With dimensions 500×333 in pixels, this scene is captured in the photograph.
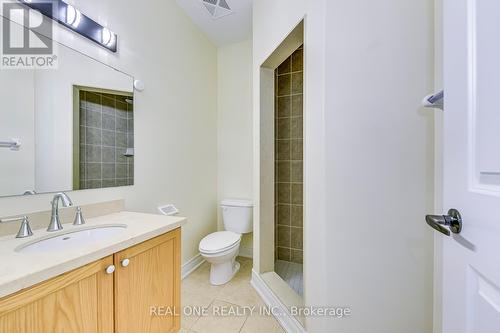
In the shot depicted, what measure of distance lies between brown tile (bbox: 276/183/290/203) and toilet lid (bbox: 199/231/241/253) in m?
0.70

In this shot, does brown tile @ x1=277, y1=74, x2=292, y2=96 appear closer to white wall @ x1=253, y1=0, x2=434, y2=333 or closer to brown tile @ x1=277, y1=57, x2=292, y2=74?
brown tile @ x1=277, y1=57, x2=292, y2=74

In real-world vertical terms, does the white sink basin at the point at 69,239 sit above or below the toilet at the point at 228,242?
above

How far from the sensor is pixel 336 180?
1.01 m

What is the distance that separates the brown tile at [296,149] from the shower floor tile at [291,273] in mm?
1232

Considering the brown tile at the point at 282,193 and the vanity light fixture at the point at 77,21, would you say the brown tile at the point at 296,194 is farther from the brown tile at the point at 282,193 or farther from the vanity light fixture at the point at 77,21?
the vanity light fixture at the point at 77,21

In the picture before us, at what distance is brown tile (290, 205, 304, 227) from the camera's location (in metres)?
2.39

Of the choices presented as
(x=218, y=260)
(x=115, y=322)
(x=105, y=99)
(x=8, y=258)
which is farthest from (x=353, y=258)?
(x=105, y=99)

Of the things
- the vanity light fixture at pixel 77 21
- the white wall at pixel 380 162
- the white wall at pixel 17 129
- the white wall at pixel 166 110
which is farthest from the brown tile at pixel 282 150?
the white wall at pixel 17 129

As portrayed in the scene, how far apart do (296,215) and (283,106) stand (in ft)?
4.28

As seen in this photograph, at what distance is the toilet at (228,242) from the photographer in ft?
Answer: 5.95

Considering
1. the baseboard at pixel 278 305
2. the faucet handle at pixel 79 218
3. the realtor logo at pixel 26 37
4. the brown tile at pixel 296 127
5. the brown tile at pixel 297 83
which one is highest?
the brown tile at pixel 297 83

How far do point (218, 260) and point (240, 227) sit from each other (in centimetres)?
50

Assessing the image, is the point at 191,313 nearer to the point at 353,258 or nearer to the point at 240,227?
the point at 240,227

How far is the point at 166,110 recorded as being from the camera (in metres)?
1.86
